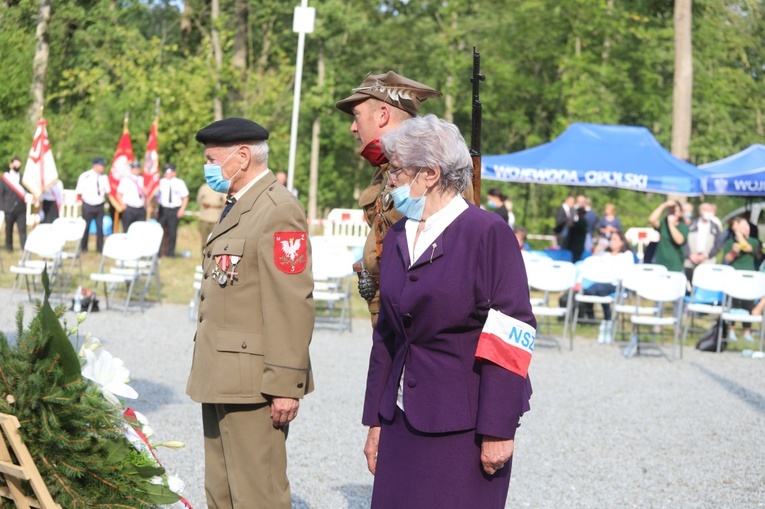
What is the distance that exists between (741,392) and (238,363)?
7.96 m

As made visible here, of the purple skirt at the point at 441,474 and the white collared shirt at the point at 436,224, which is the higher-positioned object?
the white collared shirt at the point at 436,224

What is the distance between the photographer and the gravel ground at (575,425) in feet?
21.5

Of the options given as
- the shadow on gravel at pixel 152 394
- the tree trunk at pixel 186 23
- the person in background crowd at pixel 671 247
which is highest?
the tree trunk at pixel 186 23

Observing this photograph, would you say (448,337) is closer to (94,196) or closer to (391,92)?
(391,92)

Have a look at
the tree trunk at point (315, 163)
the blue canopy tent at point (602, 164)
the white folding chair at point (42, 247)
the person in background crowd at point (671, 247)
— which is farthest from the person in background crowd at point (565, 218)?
the tree trunk at point (315, 163)

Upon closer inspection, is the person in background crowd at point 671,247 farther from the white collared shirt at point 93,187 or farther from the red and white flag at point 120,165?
the red and white flag at point 120,165

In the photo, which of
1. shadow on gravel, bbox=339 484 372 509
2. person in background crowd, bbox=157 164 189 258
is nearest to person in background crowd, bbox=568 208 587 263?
person in background crowd, bbox=157 164 189 258

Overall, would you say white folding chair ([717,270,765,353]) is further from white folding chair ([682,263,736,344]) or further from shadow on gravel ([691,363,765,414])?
shadow on gravel ([691,363,765,414])

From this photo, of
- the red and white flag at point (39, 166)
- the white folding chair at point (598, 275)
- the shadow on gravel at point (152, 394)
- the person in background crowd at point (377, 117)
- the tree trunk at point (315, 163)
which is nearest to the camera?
the person in background crowd at point (377, 117)

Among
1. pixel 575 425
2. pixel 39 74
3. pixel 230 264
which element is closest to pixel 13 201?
pixel 39 74

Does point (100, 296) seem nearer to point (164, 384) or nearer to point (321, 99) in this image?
point (164, 384)

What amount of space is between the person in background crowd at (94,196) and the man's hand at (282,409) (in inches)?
662

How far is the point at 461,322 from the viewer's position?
3377 millimetres

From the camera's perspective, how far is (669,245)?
16.0 metres
